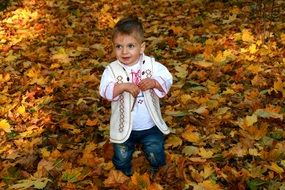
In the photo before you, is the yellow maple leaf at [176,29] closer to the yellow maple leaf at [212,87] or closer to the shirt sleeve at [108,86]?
the yellow maple leaf at [212,87]

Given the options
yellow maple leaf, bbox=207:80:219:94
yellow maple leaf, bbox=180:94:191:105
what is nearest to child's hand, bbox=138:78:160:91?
yellow maple leaf, bbox=180:94:191:105

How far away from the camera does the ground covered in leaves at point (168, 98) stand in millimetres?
3701

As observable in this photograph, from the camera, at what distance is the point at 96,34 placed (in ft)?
23.5

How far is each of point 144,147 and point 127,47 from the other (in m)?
0.80

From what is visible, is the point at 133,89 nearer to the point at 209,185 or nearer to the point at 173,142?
the point at 209,185

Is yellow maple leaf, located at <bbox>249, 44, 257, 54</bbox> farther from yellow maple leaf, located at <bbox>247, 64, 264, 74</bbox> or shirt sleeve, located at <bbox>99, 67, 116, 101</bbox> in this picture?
shirt sleeve, located at <bbox>99, 67, 116, 101</bbox>

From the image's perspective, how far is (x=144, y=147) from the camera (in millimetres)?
3465

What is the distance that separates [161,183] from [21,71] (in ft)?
10.0

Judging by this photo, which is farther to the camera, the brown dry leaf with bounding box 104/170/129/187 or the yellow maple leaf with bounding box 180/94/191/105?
the yellow maple leaf with bounding box 180/94/191/105

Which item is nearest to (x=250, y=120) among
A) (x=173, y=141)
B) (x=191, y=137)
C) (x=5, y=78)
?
(x=191, y=137)

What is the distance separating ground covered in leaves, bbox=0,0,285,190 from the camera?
370cm

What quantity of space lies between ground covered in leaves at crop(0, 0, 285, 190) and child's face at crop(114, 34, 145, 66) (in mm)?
923

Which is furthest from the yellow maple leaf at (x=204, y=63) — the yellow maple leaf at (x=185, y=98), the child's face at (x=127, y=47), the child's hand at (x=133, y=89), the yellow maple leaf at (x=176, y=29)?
the child's hand at (x=133, y=89)

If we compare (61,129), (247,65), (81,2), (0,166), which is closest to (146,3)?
(81,2)
